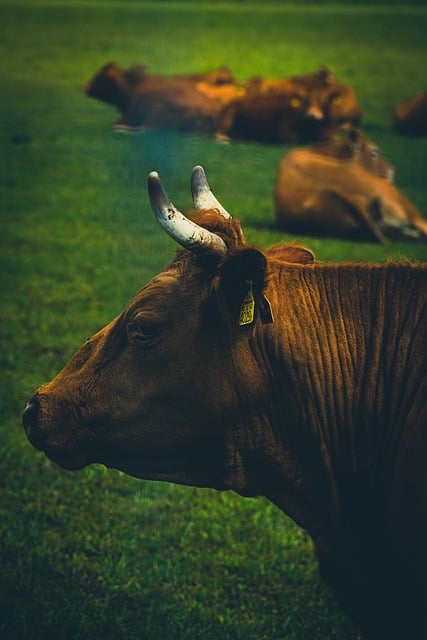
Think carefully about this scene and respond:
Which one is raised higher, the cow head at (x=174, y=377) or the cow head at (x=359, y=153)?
the cow head at (x=174, y=377)

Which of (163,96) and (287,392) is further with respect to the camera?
(163,96)

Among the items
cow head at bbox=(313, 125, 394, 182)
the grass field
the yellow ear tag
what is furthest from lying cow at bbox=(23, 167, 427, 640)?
cow head at bbox=(313, 125, 394, 182)

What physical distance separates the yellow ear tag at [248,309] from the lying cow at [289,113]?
14.3m

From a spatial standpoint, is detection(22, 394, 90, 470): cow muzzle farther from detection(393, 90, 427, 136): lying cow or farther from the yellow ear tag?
detection(393, 90, 427, 136): lying cow

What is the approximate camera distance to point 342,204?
424 inches

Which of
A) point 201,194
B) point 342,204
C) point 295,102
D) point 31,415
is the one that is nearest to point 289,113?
point 295,102

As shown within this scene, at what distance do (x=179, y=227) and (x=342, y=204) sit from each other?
26.1 feet

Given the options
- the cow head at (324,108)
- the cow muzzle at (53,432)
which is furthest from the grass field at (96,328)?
the cow muzzle at (53,432)

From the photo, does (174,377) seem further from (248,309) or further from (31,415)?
(31,415)

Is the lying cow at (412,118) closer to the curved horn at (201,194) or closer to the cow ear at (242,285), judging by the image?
the curved horn at (201,194)

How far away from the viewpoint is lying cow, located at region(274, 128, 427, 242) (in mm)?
10648

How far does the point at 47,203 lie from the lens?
11328 millimetres

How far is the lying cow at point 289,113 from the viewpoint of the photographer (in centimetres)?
1742

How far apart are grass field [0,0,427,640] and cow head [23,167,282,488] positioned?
1069mm
